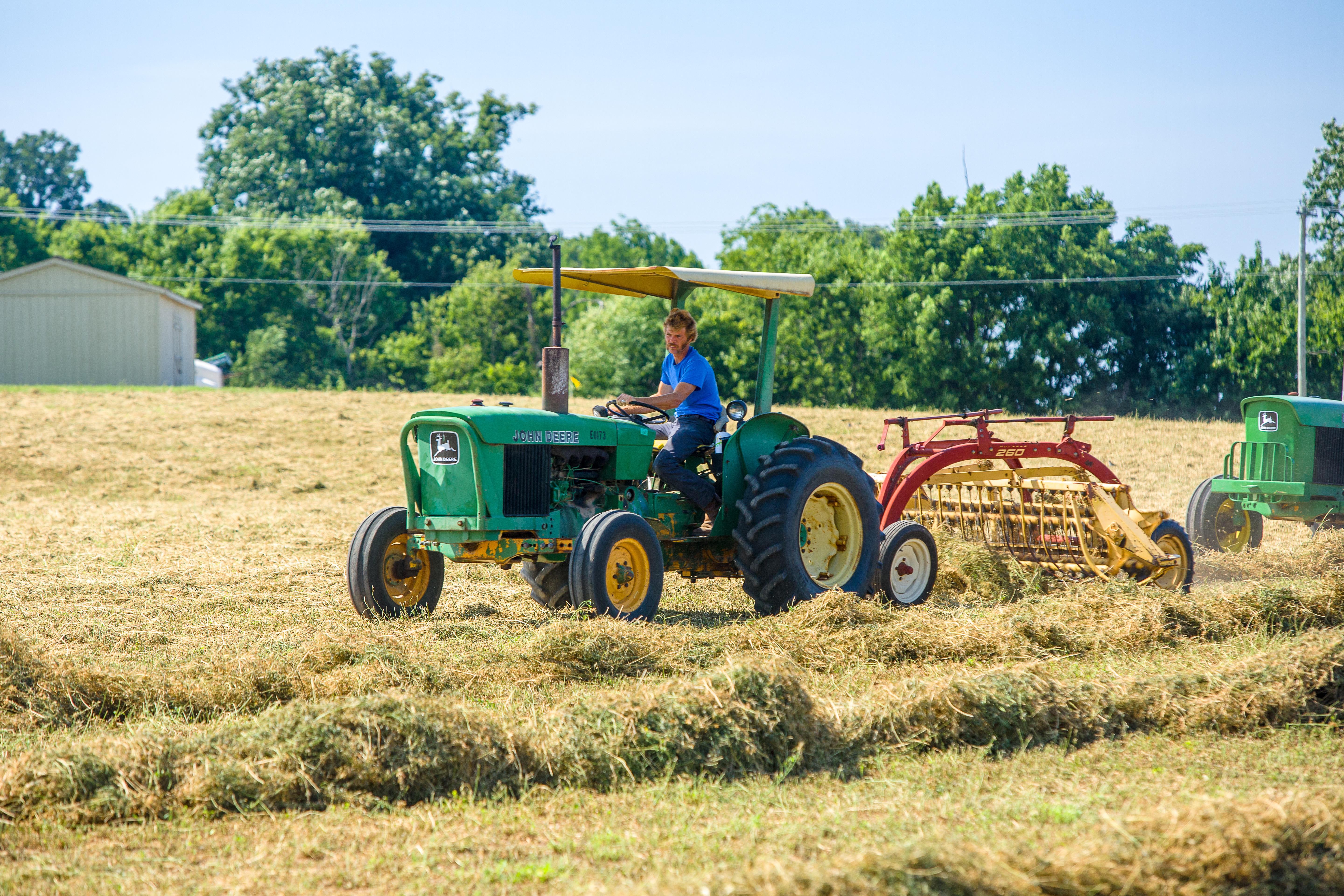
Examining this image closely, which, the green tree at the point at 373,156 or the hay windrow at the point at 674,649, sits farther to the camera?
the green tree at the point at 373,156

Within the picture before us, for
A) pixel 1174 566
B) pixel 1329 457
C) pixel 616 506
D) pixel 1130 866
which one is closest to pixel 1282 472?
pixel 1329 457

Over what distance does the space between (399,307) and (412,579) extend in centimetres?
4737

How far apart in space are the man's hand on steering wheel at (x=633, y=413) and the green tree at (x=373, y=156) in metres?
48.9

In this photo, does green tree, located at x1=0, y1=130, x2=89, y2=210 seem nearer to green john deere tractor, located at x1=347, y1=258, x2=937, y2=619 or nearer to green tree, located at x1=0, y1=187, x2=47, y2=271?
green tree, located at x1=0, y1=187, x2=47, y2=271

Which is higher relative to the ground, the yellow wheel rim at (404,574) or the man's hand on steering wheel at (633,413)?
the man's hand on steering wheel at (633,413)

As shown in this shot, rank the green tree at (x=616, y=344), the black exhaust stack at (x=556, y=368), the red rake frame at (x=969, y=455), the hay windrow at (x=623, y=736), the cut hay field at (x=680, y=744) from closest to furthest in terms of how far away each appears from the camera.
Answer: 1. the cut hay field at (x=680, y=744)
2. the hay windrow at (x=623, y=736)
3. the black exhaust stack at (x=556, y=368)
4. the red rake frame at (x=969, y=455)
5. the green tree at (x=616, y=344)

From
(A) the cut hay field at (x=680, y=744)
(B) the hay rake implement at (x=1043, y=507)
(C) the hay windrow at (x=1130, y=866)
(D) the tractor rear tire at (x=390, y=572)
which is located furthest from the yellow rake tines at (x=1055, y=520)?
(C) the hay windrow at (x=1130, y=866)

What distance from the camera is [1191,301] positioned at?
131 feet

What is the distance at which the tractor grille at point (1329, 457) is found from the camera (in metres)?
11.4

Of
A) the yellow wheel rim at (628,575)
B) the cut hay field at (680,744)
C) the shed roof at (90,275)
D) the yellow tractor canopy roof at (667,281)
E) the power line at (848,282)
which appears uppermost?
the power line at (848,282)

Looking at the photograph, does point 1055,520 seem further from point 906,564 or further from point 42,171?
point 42,171

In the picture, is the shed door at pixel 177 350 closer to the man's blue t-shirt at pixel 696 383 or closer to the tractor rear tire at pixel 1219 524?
the tractor rear tire at pixel 1219 524

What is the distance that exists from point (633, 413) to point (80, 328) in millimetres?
31281

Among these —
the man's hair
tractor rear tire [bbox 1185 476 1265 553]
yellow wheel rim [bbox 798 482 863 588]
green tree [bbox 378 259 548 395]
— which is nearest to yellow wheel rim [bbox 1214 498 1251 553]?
tractor rear tire [bbox 1185 476 1265 553]
